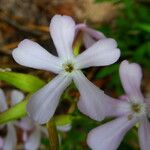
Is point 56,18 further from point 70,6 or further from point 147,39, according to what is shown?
point 70,6

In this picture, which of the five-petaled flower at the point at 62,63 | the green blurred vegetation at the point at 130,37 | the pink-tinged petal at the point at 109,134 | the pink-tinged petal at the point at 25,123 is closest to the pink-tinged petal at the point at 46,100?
the five-petaled flower at the point at 62,63

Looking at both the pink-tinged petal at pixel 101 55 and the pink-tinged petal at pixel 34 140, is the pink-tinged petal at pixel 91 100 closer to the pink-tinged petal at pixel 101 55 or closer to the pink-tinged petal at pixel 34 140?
the pink-tinged petal at pixel 101 55

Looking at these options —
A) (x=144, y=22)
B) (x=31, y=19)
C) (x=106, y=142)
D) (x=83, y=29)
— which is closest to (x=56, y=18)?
(x=83, y=29)

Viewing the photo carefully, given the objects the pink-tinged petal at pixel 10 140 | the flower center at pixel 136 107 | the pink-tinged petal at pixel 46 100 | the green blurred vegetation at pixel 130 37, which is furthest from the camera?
the green blurred vegetation at pixel 130 37

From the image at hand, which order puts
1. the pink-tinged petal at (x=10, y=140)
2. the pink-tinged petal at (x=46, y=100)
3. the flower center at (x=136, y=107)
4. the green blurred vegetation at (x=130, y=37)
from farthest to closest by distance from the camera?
the green blurred vegetation at (x=130, y=37) → the pink-tinged petal at (x=10, y=140) → the flower center at (x=136, y=107) → the pink-tinged petal at (x=46, y=100)

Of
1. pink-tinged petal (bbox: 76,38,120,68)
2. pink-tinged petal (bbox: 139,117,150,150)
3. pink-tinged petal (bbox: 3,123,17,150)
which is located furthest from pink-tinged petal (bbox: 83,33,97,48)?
pink-tinged petal (bbox: 3,123,17,150)

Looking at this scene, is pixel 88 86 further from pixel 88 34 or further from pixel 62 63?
pixel 88 34
